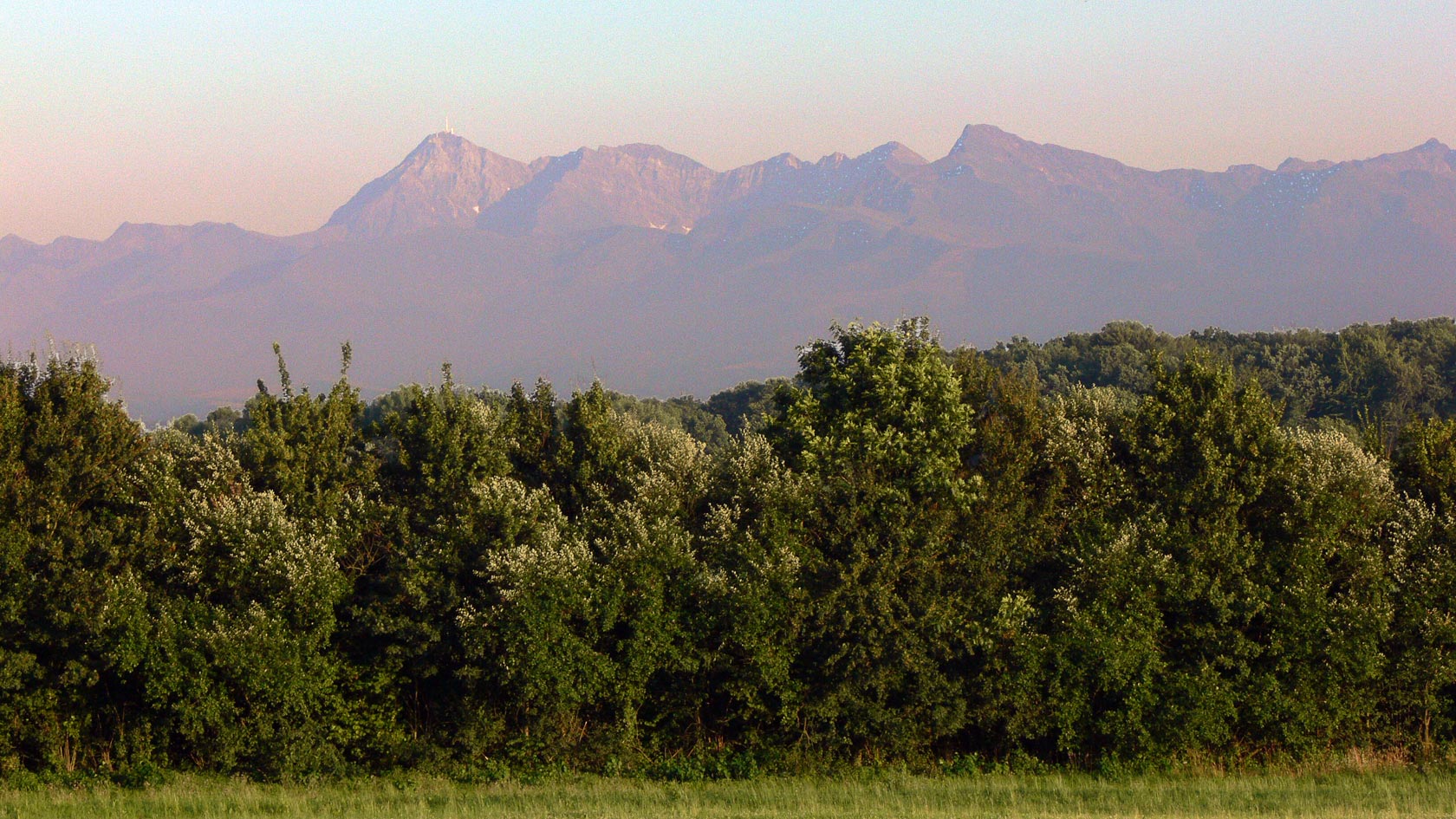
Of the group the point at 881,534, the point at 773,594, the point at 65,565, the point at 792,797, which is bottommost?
the point at 792,797

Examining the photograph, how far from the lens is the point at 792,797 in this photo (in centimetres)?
2414

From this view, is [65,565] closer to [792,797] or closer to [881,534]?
[792,797]

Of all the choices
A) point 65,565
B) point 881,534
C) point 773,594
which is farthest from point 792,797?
point 65,565

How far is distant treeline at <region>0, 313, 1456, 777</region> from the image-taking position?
2520 cm

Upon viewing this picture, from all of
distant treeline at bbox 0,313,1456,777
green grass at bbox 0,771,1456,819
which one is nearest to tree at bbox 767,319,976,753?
distant treeline at bbox 0,313,1456,777

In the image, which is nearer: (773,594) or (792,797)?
(792,797)

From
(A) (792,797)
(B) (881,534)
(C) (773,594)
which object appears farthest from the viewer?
(B) (881,534)

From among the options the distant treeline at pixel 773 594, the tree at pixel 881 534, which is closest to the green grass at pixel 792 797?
the distant treeline at pixel 773 594

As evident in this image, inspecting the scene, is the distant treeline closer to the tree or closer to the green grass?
the tree

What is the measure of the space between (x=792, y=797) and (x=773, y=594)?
4.16m

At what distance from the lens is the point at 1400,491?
2781cm

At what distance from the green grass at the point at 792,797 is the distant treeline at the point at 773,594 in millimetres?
857

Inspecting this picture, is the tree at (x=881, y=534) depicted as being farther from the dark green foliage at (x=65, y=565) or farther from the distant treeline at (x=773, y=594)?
the dark green foliage at (x=65, y=565)

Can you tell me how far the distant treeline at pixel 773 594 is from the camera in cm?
2520
